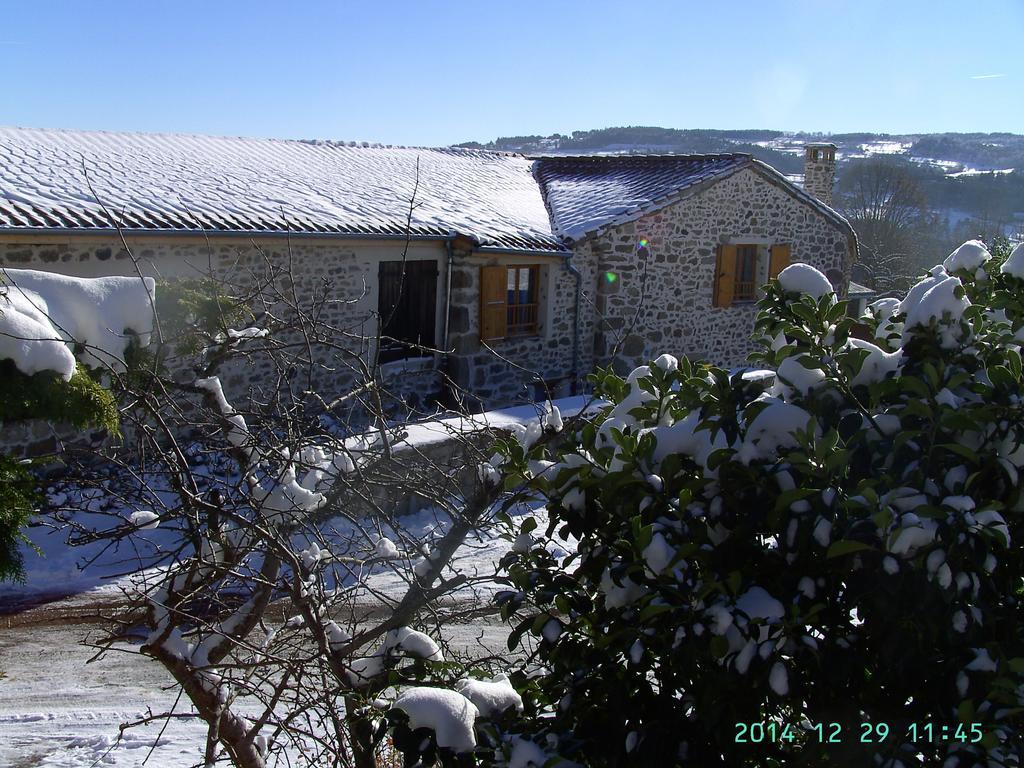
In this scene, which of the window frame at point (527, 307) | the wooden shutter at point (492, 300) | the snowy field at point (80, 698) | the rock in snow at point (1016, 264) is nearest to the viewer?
the rock in snow at point (1016, 264)

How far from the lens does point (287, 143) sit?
13.9 metres

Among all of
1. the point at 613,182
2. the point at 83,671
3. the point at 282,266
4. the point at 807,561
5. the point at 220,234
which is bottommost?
the point at 83,671

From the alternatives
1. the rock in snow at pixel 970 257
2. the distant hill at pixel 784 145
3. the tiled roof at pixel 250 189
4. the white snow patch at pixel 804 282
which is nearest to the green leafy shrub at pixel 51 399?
the white snow patch at pixel 804 282

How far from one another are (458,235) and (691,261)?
175 inches

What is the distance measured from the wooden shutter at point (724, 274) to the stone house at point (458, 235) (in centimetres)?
3

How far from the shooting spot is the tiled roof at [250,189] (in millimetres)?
8195

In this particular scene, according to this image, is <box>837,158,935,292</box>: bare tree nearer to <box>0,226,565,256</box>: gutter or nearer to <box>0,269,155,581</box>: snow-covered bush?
<box>0,226,565,256</box>: gutter

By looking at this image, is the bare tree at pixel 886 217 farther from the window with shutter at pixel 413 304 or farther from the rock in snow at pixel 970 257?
the rock in snow at pixel 970 257

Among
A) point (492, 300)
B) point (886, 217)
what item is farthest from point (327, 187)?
point (886, 217)

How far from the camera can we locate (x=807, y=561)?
191 centimetres

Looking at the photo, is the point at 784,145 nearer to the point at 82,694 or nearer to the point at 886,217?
the point at 886,217

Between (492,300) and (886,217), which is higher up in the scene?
(886,217)

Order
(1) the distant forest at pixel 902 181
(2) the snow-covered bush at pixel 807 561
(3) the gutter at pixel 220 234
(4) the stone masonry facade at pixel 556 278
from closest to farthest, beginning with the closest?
(2) the snow-covered bush at pixel 807 561
(3) the gutter at pixel 220 234
(4) the stone masonry facade at pixel 556 278
(1) the distant forest at pixel 902 181

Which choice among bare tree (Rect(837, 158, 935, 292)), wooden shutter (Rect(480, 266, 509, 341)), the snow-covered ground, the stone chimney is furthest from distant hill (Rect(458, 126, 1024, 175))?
the snow-covered ground
